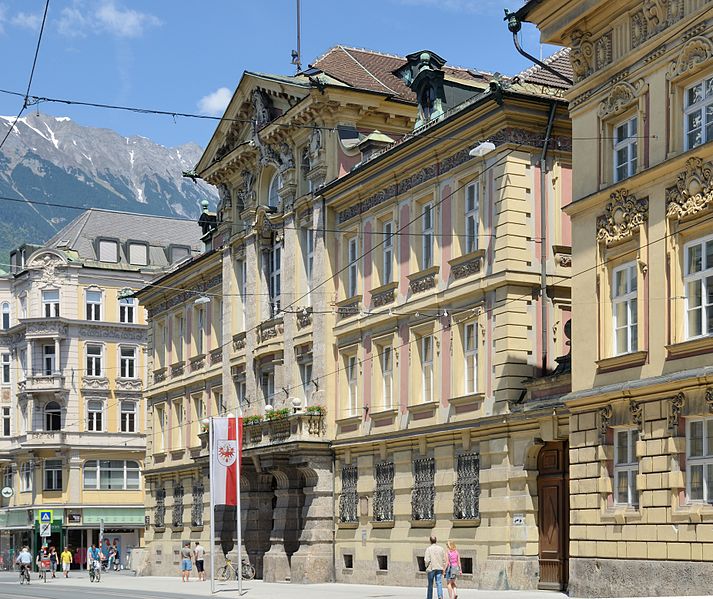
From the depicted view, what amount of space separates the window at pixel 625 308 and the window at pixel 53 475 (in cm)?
5867

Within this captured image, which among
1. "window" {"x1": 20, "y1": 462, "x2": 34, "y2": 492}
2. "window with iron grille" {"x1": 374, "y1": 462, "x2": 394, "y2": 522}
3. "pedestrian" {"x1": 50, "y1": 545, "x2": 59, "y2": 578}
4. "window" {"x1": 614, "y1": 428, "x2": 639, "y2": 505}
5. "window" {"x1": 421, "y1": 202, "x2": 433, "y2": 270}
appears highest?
"window" {"x1": 421, "y1": 202, "x2": 433, "y2": 270}

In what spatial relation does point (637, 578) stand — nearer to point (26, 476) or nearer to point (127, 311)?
point (26, 476)

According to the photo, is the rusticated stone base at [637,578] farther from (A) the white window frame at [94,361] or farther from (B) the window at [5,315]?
(B) the window at [5,315]

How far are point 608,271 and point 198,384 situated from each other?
31.4 meters

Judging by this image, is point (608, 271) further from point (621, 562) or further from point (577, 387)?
point (621, 562)

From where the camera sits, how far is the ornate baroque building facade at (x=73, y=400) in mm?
82188

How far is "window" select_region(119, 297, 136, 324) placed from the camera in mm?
86375

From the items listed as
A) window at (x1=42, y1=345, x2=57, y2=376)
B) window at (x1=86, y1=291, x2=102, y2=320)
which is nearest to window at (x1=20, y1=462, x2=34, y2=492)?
window at (x1=42, y1=345, x2=57, y2=376)

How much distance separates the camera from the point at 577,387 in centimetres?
2970

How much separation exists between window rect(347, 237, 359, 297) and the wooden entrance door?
11.6 meters

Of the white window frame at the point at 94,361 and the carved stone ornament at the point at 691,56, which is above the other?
the carved stone ornament at the point at 691,56

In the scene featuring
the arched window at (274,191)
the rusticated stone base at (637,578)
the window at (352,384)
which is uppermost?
the arched window at (274,191)

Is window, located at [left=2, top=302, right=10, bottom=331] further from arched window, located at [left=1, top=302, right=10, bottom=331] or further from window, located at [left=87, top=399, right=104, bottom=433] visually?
window, located at [left=87, top=399, right=104, bottom=433]

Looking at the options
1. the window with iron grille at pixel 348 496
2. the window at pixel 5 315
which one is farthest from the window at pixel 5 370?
the window with iron grille at pixel 348 496
